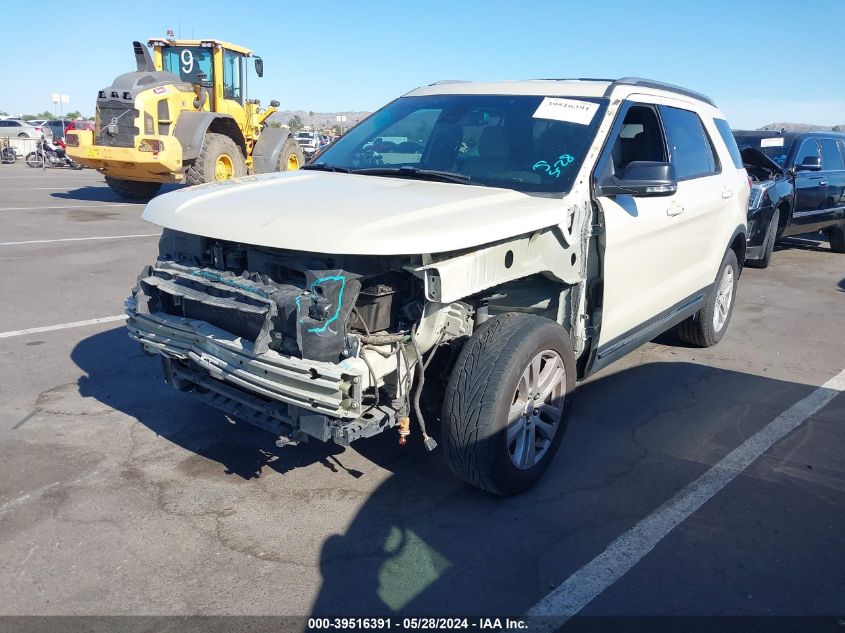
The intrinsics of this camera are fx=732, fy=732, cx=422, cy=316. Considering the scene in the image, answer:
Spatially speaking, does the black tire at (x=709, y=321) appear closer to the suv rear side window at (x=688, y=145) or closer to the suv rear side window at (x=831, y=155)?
the suv rear side window at (x=688, y=145)

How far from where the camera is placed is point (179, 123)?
1402 centimetres

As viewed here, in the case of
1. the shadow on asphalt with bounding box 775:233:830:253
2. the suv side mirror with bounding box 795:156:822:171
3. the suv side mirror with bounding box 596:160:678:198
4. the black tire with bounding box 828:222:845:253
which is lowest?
the shadow on asphalt with bounding box 775:233:830:253

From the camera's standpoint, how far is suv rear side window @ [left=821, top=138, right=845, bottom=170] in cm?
1120

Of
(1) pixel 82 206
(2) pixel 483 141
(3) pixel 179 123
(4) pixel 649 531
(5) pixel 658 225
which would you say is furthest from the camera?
(1) pixel 82 206

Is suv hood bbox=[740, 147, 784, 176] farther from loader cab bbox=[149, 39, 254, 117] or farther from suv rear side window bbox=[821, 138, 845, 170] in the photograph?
loader cab bbox=[149, 39, 254, 117]

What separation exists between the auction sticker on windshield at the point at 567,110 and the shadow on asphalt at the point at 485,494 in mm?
1876

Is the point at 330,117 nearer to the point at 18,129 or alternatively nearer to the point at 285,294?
the point at 18,129

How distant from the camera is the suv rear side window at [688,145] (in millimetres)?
5004

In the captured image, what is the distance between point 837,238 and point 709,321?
7.68 metres

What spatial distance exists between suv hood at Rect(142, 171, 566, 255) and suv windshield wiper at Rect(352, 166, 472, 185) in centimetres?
9

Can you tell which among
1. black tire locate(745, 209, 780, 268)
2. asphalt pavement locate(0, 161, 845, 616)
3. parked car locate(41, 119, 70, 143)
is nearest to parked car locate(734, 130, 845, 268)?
Answer: black tire locate(745, 209, 780, 268)

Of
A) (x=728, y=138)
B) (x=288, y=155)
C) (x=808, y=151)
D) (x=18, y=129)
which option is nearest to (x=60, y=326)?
(x=728, y=138)

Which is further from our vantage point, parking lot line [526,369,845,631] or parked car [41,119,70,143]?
parked car [41,119,70,143]

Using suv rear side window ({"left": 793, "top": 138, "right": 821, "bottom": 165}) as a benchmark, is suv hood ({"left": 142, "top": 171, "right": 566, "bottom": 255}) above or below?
below
